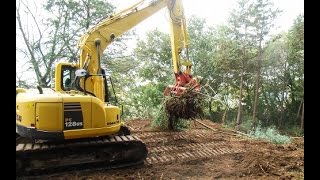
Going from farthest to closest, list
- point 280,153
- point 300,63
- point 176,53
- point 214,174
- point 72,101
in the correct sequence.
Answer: point 300,63, point 176,53, point 280,153, point 214,174, point 72,101

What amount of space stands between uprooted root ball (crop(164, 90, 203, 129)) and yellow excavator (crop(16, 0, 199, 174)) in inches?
54.1

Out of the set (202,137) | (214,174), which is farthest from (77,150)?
(202,137)

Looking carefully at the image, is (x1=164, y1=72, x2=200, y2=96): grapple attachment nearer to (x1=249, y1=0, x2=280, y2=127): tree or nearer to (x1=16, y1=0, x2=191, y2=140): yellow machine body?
(x1=16, y1=0, x2=191, y2=140): yellow machine body

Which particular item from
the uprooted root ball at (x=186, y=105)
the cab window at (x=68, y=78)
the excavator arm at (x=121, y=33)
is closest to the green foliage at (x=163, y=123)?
the uprooted root ball at (x=186, y=105)

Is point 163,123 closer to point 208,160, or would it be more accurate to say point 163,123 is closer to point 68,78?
point 208,160

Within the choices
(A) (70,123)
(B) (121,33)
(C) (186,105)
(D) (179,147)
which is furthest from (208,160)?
(B) (121,33)

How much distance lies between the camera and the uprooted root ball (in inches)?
228

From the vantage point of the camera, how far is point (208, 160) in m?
5.00

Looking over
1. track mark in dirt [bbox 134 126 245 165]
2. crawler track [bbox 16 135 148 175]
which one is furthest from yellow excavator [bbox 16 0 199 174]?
track mark in dirt [bbox 134 126 245 165]

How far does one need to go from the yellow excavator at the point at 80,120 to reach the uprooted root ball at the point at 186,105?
1.37m

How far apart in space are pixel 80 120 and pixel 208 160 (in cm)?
226

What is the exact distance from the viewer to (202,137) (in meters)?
6.89
